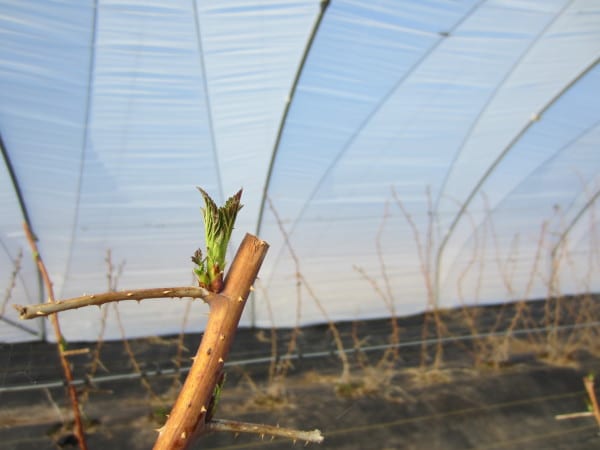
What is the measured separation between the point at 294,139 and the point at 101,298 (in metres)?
4.07

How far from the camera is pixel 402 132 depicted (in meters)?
4.85

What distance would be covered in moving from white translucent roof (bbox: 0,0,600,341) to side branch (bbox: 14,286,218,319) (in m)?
3.14

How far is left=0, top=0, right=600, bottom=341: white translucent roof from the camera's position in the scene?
11.9 ft

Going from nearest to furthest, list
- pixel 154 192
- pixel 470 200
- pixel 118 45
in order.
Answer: pixel 118 45
pixel 154 192
pixel 470 200

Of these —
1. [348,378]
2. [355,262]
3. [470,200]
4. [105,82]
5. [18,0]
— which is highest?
[18,0]

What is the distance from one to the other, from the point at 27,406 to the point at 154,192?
78.6 inches

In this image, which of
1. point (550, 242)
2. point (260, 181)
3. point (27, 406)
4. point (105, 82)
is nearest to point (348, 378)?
point (260, 181)

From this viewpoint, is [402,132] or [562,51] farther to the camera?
[402,132]

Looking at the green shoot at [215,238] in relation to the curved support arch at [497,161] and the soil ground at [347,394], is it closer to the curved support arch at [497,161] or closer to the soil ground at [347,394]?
the soil ground at [347,394]

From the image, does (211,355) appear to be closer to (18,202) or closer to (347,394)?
(347,394)

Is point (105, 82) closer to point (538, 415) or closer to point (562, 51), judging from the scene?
point (562, 51)

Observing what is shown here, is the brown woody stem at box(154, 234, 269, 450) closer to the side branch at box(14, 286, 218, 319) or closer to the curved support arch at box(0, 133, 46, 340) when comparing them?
the side branch at box(14, 286, 218, 319)

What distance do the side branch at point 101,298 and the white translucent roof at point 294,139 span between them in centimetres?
314

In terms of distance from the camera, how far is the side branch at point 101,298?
1.84 ft
